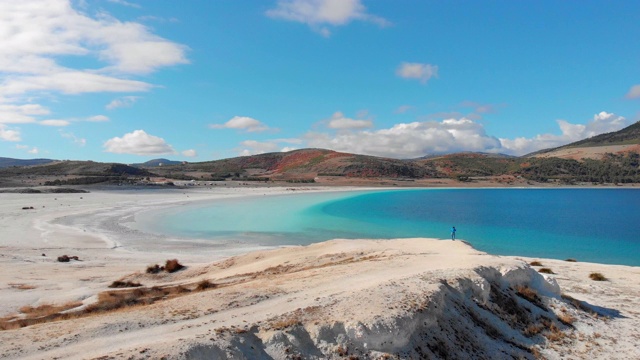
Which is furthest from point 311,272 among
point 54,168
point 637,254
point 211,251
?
point 54,168

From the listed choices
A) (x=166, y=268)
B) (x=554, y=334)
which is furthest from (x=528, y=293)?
(x=166, y=268)

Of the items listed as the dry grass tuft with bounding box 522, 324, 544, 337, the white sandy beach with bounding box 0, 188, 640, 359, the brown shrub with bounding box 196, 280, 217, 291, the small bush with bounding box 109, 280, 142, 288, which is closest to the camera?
the white sandy beach with bounding box 0, 188, 640, 359

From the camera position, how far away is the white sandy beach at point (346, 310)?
35.0 feet

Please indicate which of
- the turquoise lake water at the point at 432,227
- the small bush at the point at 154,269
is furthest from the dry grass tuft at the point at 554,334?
the turquoise lake water at the point at 432,227

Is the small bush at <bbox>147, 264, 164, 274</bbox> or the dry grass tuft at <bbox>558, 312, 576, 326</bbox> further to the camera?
the small bush at <bbox>147, 264, 164, 274</bbox>

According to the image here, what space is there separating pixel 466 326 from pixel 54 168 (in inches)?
7014

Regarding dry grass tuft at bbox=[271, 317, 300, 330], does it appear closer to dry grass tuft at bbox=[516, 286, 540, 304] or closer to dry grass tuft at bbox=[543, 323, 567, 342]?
dry grass tuft at bbox=[543, 323, 567, 342]

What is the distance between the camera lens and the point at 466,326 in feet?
44.7

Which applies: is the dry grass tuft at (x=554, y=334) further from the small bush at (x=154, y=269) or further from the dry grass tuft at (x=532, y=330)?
the small bush at (x=154, y=269)

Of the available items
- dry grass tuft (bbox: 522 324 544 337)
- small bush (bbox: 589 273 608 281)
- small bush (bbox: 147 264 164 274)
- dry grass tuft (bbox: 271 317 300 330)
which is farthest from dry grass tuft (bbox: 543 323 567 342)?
small bush (bbox: 147 264 164 274)

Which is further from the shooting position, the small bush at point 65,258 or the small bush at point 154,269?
the small bush at point 65,258

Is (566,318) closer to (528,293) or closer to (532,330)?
(528,293)

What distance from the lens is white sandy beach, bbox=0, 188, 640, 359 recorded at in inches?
420

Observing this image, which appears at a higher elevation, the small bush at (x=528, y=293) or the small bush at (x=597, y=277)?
the small bush at (x=528, y=293)
